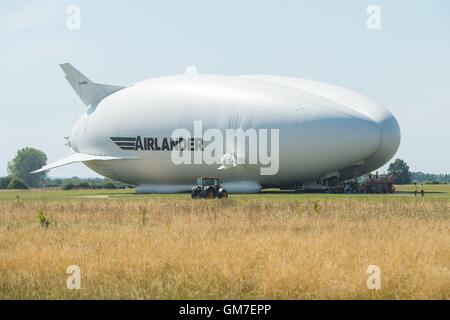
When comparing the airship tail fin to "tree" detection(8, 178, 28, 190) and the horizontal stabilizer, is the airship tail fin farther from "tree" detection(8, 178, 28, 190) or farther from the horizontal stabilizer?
"tree" detection(8, 178, 28, 190)

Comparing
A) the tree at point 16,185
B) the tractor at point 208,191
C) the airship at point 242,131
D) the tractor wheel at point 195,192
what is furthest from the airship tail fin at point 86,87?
the tree at point 16,185

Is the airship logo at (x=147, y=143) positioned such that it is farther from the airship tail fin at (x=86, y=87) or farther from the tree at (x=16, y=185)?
the tree at (x=16, y=185)

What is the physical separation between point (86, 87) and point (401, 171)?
348ft

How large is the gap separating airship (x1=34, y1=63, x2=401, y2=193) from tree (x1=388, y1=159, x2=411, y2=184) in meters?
83.5

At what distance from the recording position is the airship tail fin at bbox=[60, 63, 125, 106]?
8531 centimetres

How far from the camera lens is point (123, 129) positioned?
254 ft

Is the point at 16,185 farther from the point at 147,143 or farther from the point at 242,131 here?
the point at 242,131

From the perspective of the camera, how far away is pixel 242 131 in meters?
71.6

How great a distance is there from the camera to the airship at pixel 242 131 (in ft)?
233

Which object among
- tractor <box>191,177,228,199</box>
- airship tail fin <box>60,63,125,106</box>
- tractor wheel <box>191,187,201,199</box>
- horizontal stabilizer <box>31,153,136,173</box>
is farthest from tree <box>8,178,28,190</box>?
tractor wheel <box>191,187,201,199</box>

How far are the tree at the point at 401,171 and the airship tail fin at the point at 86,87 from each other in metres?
93.5

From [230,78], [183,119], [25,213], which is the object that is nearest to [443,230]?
[25,213]
